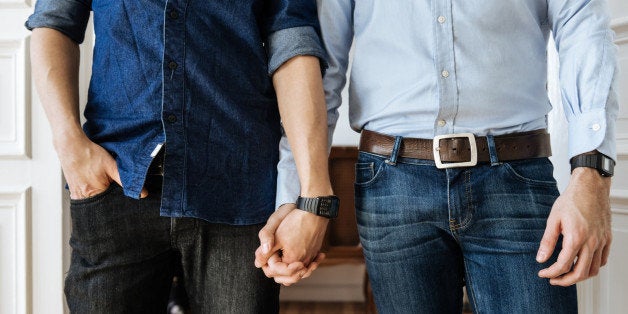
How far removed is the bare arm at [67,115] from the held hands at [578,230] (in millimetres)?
692

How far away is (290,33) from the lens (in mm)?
1021

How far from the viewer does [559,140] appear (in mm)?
1651

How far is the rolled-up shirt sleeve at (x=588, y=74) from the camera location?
91 cm

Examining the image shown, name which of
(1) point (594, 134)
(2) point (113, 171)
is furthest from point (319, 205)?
(1) point (594, 134)

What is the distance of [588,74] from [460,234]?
33 centimetres

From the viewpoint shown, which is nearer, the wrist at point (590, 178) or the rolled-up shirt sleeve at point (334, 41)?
the wrist at point (590, 178)

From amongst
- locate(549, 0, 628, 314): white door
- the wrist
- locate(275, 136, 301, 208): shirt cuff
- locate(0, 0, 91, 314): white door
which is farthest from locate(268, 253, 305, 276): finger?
locate(549, 0, 628, 314): white door

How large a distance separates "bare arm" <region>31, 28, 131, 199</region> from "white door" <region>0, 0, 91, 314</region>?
1.45ft

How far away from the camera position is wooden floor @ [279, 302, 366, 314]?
3260 mm

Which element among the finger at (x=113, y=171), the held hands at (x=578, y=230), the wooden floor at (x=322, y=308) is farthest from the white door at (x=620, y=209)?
the wooden floor at (x=322, y=308)

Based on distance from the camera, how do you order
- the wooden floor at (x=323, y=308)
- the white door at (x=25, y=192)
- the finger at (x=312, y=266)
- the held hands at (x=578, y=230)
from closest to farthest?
1. the held hands at (x=578, y=230)
2. the finger at (x=312, y=266)
3. the white door at (x=25, y=192)
4. the wooden floor at (x=323, y=308)

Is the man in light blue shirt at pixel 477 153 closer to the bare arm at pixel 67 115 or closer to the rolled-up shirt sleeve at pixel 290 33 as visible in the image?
the rolled-up shirt sleeve at pixel 290 33

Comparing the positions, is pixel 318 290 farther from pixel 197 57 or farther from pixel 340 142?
pixel 197 57

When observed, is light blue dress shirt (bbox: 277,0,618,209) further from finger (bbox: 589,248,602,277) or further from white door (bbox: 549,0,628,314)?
white door (bbox: 549,0,628,314)
